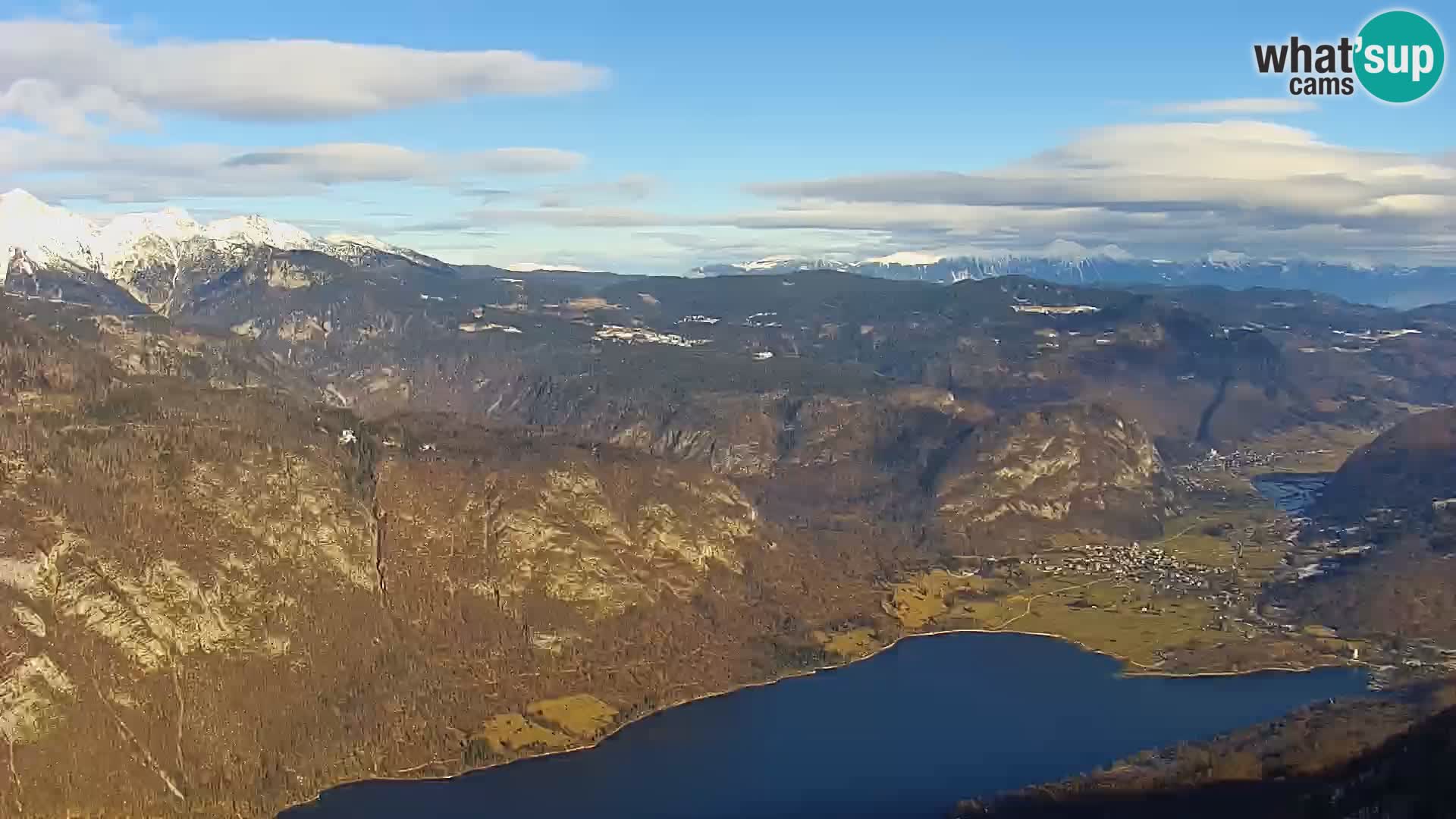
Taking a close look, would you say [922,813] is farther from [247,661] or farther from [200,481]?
[200,481]

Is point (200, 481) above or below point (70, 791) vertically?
above

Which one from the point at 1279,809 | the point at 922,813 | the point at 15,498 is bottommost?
the point at 922,813

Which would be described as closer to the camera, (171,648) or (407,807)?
(407,807)

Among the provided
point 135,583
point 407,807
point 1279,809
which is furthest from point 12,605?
point 1279,809

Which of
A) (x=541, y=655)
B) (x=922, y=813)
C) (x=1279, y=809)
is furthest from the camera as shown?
(x=541, y=655)

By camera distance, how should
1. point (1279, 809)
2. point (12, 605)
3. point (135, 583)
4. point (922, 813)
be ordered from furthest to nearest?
point (135, 583)
point (12, 605)
point (922, 813)
point (1279, 809)

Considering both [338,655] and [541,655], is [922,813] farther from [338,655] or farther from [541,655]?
[338,655]
